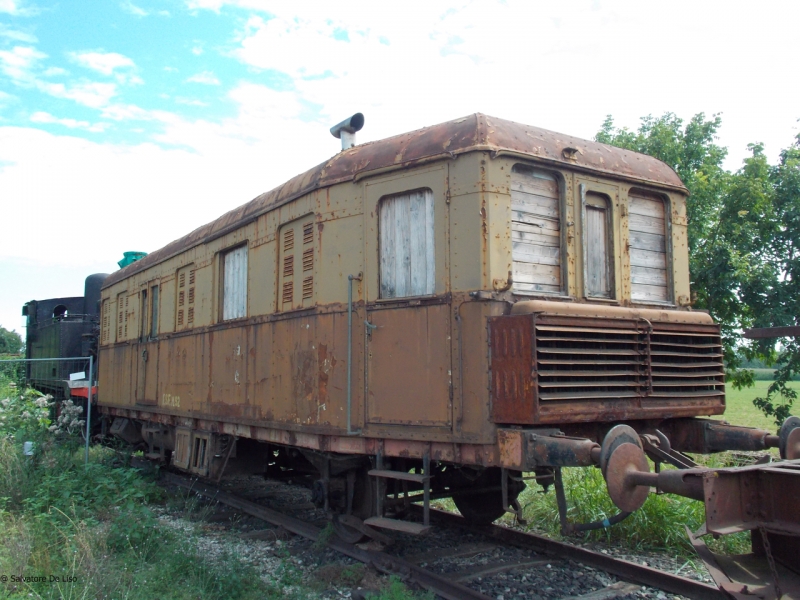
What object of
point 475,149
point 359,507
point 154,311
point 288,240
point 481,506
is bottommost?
point 481,506

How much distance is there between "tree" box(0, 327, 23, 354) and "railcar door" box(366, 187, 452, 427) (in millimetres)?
61205

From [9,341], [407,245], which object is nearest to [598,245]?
[407,245]

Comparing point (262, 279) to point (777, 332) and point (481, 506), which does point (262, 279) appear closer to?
point (481, 506)

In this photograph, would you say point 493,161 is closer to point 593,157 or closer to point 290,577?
point 593,157

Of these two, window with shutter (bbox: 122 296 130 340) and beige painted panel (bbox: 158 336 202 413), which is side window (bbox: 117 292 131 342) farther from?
beige painted panel (bbox: 158 336 202 413)

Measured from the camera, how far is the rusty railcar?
15.2 ft

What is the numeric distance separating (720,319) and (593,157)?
21.5 ft

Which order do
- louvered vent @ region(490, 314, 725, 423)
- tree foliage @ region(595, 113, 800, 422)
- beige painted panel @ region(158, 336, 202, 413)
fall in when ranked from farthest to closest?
tree foliage @ region(595, 113, 800, 422) → beige painted panel @ region(158, 336, 202, 413) → louvered vent @ region(490, 314, 725, 423)

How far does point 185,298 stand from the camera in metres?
9.28

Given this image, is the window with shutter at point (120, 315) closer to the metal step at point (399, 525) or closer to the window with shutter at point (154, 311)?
the window with shutter at point (154, 311)

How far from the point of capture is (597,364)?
4.69 metres

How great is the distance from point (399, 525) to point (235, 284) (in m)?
3.96

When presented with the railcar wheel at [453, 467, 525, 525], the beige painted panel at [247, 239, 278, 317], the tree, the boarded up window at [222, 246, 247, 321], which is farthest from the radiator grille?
the tree

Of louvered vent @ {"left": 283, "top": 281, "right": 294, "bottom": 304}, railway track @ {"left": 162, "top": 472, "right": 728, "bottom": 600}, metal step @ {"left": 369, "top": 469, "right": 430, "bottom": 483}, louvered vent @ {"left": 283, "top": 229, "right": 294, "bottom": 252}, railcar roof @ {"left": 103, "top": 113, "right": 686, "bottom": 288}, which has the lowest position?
railway track @ {"left": 162, "top": 472, "right": 728, "bottom": 600}
